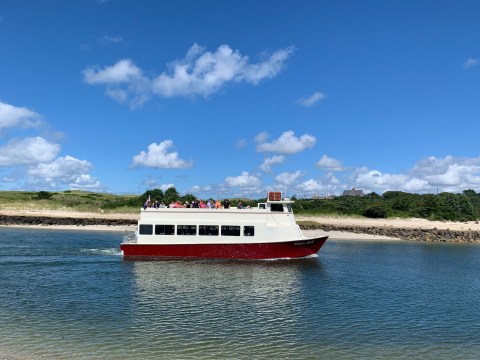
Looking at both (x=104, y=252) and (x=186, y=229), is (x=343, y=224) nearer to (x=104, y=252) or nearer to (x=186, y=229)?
(x=186, y=229)

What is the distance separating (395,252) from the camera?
43594 mm

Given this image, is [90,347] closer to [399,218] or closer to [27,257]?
[27,257]

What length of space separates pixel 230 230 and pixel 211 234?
152 cm

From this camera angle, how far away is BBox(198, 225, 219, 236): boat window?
110 feet

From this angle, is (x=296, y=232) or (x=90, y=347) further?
(x=296, y=232)

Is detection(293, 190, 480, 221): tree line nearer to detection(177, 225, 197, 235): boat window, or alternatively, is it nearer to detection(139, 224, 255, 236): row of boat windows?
detection(139, 224, 255, 236): row of boat windows

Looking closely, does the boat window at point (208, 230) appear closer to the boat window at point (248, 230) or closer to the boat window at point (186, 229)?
the boat window at point (186, 229)

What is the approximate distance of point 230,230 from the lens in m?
33.6

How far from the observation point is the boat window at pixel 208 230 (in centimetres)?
3344

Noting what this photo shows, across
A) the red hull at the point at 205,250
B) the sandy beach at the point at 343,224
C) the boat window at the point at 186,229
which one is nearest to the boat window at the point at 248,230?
the red hull at the point at 205,250

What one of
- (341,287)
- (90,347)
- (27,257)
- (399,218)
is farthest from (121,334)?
(399,218)

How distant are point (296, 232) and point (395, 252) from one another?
49.5ft

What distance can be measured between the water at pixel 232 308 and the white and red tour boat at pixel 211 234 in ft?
3.60

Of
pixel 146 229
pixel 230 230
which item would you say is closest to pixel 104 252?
pixel 146 229
